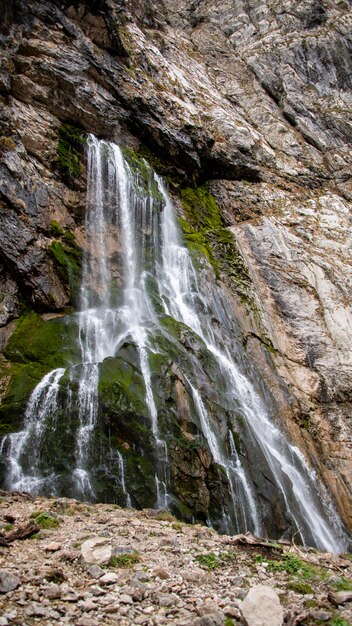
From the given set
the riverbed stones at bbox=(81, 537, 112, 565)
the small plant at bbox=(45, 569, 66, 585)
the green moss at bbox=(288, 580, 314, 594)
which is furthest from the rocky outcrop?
the small plant at bbox=(45, 569, 66, 585)

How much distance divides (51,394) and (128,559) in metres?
8.45

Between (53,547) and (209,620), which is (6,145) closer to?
(53,547)

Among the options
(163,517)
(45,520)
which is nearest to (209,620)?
(45,520)

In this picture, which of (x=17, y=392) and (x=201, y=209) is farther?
(x=201, y=209)

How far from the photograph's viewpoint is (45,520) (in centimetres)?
714

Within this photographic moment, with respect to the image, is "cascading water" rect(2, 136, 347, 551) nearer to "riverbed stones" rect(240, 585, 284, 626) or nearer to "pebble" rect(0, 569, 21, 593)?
"pebble" rect(0, 569, 21, 593)

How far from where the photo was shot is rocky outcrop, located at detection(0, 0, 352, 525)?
755 inches

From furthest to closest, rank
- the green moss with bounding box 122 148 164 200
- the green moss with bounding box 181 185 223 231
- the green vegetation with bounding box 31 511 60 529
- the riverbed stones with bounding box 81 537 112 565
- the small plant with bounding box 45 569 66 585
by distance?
the green moss with bounding box 181 185 223 231 < the green moss with bounding box 122 148 164 200 < the green vegetation with bounding box 31 511 60 529 < the riverbed stones with bounding box 81 537 112 565 < the small plant with bounding box 45 569 66 585

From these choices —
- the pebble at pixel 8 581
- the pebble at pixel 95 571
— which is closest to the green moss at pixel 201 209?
the pebble at pixel 95 571

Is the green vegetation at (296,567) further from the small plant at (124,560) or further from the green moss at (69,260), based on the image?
the green moss at (69,260)

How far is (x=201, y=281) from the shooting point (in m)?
23.4

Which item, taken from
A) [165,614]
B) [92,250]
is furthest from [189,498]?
[92,250]

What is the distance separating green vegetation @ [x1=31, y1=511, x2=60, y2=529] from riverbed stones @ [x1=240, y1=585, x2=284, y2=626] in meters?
3.69

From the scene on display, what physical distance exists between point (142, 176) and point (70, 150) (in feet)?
14.4
